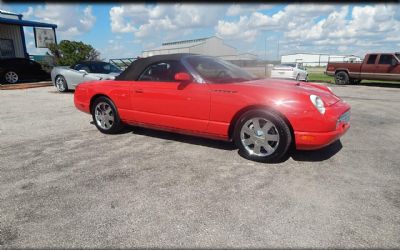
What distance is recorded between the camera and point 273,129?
381cm

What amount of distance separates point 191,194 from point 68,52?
1706 centimetres

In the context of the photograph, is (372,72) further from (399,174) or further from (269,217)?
(269,217)

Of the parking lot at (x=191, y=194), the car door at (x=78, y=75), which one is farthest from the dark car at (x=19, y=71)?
the parking lot at (x=191, y=194)

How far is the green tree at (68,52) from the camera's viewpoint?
1730cm

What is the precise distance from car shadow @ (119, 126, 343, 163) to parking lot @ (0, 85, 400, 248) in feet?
0.06

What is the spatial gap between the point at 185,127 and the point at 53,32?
1916 centimetres

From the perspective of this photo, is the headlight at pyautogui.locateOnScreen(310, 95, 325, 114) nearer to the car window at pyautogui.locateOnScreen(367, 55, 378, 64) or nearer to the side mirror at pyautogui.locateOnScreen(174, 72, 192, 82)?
the side mirror at pyautogui.locateOnScreen(174, 72, 192, 82)

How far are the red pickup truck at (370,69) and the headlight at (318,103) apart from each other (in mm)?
14786

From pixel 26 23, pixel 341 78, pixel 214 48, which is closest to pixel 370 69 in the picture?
pixel 341 78

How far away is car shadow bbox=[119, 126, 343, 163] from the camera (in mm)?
4086

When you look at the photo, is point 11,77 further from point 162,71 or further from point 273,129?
point 273,129

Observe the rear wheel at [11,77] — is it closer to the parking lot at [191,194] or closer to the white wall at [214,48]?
the parking lot at [191,194]

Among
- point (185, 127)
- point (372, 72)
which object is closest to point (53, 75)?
point (185, 127)

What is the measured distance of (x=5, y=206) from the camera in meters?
2.83
